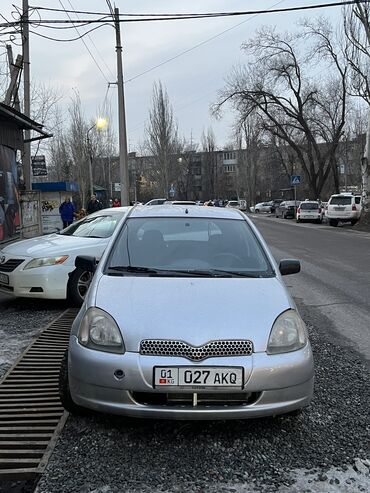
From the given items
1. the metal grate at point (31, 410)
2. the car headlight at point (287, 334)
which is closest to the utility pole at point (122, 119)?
the metal grate at point (31, 410)

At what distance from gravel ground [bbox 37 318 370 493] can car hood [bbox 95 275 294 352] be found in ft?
2.13

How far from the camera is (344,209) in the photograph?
30328 millimetres

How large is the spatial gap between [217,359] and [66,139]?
50517 mm

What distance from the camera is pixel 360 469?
298cm

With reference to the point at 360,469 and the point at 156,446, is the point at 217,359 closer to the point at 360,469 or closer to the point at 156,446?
the point at 156,446

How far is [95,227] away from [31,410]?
461 cm

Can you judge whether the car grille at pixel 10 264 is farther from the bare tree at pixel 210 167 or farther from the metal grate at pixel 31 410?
the bare tree at pixel 210 167

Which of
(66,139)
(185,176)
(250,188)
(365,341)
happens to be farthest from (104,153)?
(365,341)

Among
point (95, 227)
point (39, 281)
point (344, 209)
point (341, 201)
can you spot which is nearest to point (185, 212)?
point (39, 281)

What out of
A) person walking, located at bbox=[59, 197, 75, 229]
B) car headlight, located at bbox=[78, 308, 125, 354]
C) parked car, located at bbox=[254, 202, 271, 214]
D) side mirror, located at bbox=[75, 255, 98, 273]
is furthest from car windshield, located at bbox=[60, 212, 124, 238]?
parked car, located at bbox=[254, 202, 271, 214]

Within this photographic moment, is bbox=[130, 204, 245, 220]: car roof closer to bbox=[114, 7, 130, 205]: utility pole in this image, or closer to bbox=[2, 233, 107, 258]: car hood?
bbox=[2, 233, 107, 258]: car hood

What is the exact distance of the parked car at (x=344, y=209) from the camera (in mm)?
30172

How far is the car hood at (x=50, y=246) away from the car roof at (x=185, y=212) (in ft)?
7.91

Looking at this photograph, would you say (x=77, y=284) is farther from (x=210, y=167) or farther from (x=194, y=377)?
(x=210, y=167)
